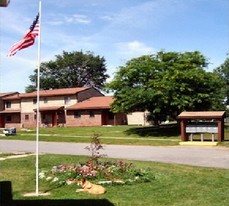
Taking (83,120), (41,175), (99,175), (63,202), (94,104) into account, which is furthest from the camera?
(83,120)

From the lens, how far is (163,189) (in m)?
9.88

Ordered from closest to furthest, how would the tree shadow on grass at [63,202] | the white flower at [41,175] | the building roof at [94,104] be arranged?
1. the tree shadow on grass at [63,202]
2. the white flower at [41,175]
3. the building roof at [94,104]

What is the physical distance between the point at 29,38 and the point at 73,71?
7496 centimetres

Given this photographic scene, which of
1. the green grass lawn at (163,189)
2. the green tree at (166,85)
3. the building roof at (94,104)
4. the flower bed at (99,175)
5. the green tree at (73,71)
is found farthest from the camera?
the green tree at (73,71)

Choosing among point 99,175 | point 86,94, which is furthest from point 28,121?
point 99,175

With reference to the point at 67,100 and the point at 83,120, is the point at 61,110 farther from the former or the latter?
the point at 83,120

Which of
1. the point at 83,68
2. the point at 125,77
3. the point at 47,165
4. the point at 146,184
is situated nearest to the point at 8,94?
the point at 83,68

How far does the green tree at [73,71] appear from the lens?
8231cm

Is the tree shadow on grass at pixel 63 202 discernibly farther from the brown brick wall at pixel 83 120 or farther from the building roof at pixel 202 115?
the brown brick wall at pixel 83 120

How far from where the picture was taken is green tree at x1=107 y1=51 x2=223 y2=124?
31.7 metres

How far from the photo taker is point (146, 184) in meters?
10.5

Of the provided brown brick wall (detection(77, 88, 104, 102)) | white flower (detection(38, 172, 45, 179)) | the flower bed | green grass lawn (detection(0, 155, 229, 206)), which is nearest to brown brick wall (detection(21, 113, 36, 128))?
Answer: brown brick wall (detection(77, 88, 104, 102))

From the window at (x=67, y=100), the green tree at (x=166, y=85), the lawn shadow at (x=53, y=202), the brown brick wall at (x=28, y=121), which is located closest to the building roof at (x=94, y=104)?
the window at (x=67, y=100)

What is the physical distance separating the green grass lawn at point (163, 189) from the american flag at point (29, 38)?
3.39 m
